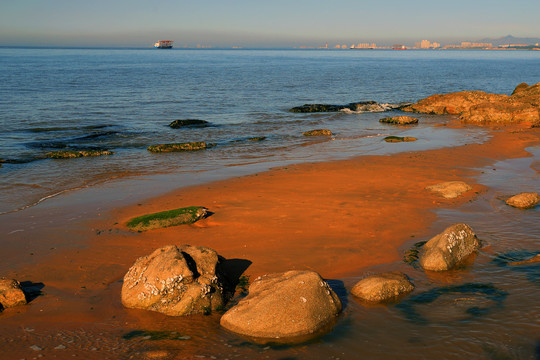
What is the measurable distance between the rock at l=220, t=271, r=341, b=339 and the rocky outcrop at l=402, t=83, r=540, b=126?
2695 centimetres

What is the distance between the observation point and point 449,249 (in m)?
9.45

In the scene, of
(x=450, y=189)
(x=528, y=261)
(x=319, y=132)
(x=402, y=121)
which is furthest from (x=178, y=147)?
(x=528, y=261)

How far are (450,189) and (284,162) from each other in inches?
306

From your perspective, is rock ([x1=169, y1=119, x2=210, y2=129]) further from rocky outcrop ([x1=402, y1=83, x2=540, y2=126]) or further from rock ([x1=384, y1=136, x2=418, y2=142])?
rocky outcrop ([x1=402, y1=83, x2=540, y2=126])

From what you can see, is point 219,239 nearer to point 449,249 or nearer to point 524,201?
point 449,249

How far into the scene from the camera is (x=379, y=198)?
1400cm

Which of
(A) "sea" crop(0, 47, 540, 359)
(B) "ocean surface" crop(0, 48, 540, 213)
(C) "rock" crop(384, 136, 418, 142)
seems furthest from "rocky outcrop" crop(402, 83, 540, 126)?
(C) "rock" crop(384, 136, 418, 142)

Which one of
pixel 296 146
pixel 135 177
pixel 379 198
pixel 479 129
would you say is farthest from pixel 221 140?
pixel 479 129

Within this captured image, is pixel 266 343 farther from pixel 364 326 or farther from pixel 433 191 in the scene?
pixel 433 191

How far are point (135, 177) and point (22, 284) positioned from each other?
29.6ft

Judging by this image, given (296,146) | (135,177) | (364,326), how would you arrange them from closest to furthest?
(364,326) < (135,177) < (296,146)

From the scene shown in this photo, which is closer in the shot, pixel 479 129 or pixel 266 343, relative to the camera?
pixel 266 343

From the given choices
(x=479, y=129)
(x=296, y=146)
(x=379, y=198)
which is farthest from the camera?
(x=479, y=129)

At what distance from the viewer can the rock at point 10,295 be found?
26.2 ft
